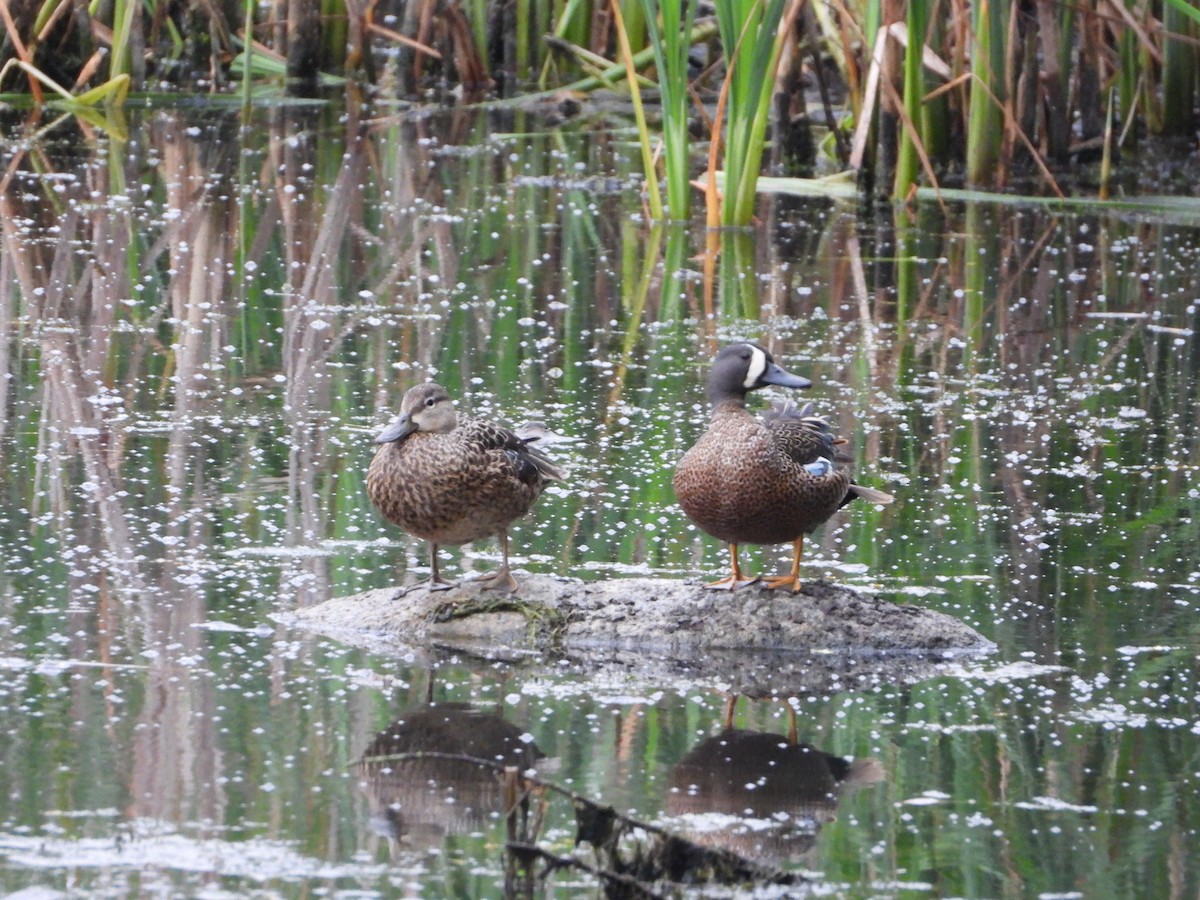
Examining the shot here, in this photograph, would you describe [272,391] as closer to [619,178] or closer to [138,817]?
[138,817]

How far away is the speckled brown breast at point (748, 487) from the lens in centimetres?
503

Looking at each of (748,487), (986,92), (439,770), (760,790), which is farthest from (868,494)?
(986,92)

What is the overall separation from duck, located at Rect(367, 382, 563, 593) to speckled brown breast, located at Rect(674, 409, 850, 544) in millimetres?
458

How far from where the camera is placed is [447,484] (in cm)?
507

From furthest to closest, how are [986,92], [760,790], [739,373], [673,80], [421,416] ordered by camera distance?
[986,92], [673,80], [739,373], [421,416], [760,790]

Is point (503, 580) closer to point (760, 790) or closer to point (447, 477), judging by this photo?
point (447, 477)

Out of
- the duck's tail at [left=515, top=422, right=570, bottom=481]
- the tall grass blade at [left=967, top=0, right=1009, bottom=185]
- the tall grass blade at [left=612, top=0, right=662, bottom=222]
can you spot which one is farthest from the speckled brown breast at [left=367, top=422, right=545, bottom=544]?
the tall grass blade at [left=967, top=0, right=1009, bottom=185]

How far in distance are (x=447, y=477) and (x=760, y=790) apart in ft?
4.31

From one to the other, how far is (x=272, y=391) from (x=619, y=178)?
20.8 ft

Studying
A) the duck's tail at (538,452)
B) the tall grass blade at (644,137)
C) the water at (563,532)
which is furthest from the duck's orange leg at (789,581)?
the tall grass blade at (644,137)

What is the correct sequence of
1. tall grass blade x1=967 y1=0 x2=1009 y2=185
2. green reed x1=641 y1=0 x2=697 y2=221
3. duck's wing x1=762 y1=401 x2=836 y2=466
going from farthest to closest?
1. tall grass blade x1=967 y1=0 x2=1009 y2=185
2. green reed x1=641 y1=0 x2=697 y2=221
3. duck's wing x1=762 y1=401 x2=836 y2=466

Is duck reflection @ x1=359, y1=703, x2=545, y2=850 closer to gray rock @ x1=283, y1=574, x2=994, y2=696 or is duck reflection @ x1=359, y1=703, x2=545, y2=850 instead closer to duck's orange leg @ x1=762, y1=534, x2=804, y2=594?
gray rock @ x1=283, y1=574, x2=994, y2=696


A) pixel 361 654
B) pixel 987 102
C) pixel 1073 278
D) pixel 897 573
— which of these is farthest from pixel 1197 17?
pixel 361 654

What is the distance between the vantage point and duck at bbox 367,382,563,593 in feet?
16.7
